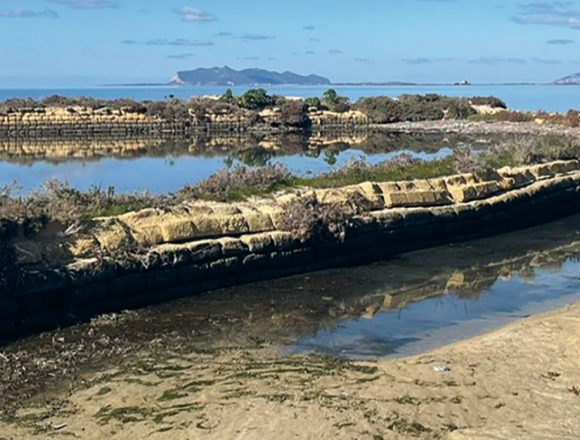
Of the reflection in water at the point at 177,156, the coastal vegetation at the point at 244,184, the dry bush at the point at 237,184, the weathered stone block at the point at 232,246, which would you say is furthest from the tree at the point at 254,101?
the weathered stone block at the point at 232,246

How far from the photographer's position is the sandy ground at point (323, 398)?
24.4 ft

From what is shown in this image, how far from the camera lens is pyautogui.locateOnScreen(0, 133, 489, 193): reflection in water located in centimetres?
2531

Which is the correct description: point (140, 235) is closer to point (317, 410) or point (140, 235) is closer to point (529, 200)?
point (317, 410)

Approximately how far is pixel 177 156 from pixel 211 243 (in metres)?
21.1

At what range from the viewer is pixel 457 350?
1000cm

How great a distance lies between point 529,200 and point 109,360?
13.9 m

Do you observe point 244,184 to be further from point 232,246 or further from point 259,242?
point 232,246

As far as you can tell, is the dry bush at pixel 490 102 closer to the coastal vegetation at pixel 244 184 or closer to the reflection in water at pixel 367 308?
the coastal vegetation at pixel 244 184

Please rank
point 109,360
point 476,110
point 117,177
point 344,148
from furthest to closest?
point 476,110 < point 344,148 < point 117,177 < point 109,360

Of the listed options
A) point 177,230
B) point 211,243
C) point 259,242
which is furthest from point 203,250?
point 259,242

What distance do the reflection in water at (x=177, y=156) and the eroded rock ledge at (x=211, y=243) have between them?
3.52m

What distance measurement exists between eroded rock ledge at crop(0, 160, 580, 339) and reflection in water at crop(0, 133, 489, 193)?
3518mm

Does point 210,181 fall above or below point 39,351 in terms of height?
above

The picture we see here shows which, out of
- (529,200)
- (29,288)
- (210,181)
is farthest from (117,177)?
(29,288)
